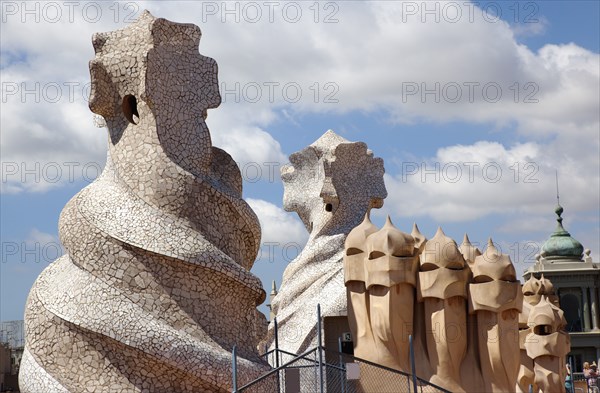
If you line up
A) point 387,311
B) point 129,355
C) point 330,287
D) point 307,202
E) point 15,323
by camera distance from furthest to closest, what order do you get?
point 15,323 → point 307,202 → point 330,287 → point 387,311 → point 129,355

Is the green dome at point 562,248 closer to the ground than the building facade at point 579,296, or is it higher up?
higher up

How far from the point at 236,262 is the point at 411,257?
275cm

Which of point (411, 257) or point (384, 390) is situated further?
point (411, 257)

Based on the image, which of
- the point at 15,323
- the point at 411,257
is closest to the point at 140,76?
the point at 411,257

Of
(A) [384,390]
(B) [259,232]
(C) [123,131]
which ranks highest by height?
(C) [123,131]

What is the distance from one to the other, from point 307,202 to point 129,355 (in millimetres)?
9627

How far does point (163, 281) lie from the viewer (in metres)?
11.5

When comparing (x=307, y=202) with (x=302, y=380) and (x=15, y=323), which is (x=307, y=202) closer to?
(x=302, y=380)

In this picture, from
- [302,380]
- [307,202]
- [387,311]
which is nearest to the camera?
[387,311]

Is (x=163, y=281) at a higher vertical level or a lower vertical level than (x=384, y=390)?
higher

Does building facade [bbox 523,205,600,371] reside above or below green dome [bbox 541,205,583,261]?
below

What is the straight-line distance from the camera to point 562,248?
41.3m

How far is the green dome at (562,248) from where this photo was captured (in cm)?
4128

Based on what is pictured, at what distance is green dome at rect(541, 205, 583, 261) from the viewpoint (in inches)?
1625
